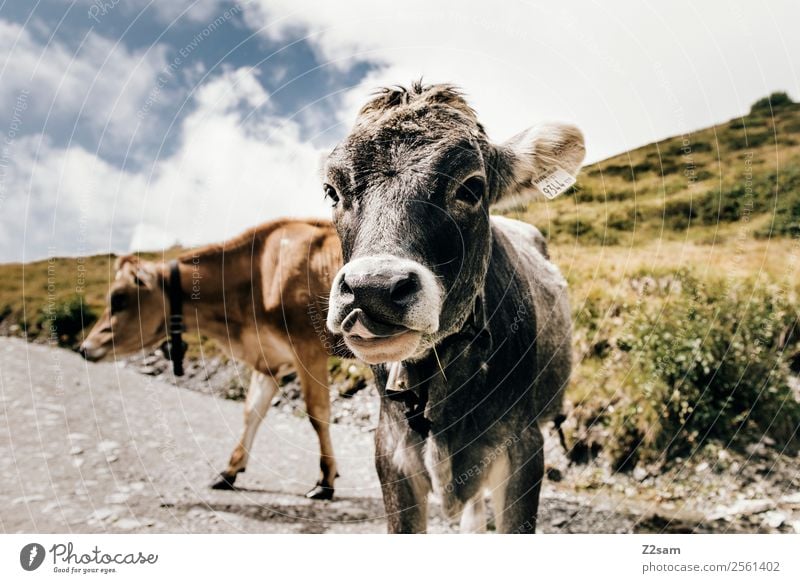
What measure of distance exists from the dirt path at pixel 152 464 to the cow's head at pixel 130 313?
22.8 inches

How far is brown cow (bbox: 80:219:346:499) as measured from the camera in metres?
4.74

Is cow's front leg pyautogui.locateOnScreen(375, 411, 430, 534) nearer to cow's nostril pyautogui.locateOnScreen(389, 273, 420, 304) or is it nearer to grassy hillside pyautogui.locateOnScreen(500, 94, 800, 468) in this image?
cow's nostril pyautogui.locateOnScreen(389, 273, 420, 304)

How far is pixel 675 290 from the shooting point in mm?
5305

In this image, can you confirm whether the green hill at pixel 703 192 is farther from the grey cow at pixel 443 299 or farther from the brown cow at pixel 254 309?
the brown cow at pixel 254 309

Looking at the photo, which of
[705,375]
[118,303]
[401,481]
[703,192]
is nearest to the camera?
[401,481]

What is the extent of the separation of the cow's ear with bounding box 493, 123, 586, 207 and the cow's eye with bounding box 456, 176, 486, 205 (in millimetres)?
248

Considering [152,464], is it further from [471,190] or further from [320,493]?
[471,190]

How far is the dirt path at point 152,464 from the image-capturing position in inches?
178

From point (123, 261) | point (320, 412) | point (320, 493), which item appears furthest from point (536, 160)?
point (123, 261)

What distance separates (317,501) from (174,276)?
2.10m

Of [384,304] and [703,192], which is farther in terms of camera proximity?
[703,192]

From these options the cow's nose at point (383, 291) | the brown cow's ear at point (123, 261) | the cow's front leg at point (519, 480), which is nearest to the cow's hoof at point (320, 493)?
the cow's front leg at point (519, 480)

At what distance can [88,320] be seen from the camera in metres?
4.86

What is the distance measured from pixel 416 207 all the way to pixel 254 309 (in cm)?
254
